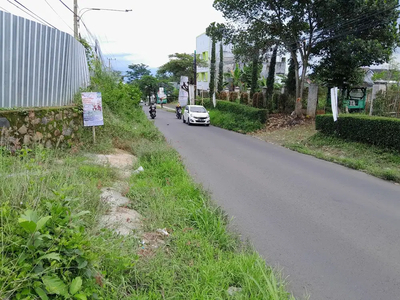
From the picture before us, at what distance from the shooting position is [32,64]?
6770 millimetres

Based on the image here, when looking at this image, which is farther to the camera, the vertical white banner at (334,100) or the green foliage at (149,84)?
the green foliage at (149,84)

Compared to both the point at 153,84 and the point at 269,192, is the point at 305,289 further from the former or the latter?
the point at 153,84

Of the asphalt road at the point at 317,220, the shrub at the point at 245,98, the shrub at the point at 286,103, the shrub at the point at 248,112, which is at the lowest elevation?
the asphalt road at the point at 317,220

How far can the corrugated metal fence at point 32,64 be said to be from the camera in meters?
6.00

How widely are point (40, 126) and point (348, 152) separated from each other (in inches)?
380

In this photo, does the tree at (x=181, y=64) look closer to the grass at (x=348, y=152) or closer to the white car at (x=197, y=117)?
the white car at (x=197, y=117)

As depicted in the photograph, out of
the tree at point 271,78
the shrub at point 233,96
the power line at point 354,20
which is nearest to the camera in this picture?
the power line at point 354,20

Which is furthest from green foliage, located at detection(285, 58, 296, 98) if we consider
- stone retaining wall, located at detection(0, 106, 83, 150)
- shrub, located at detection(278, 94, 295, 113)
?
stone retaining wall, located at detection(0, 106, 83, 150)

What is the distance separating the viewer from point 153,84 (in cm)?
6156

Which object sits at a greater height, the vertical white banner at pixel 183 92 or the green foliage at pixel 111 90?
the vertical white banner at pixel 183 92

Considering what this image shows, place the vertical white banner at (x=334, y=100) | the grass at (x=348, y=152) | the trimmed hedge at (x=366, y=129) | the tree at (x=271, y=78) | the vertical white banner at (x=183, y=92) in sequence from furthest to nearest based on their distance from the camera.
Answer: the vertical white banner at (x=183, y=92) → the tree at (x=271, y=78) → the vertical white banner at (x=334, y=100) → the trimmed hedge at (x=366, y=129) → the grass at (x=348, y=152)

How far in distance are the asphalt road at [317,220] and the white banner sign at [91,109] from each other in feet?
9.52

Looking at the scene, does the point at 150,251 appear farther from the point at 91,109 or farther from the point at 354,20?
the point at 354,20

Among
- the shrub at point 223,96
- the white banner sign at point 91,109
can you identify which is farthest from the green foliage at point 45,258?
the shrub at point 223,96
